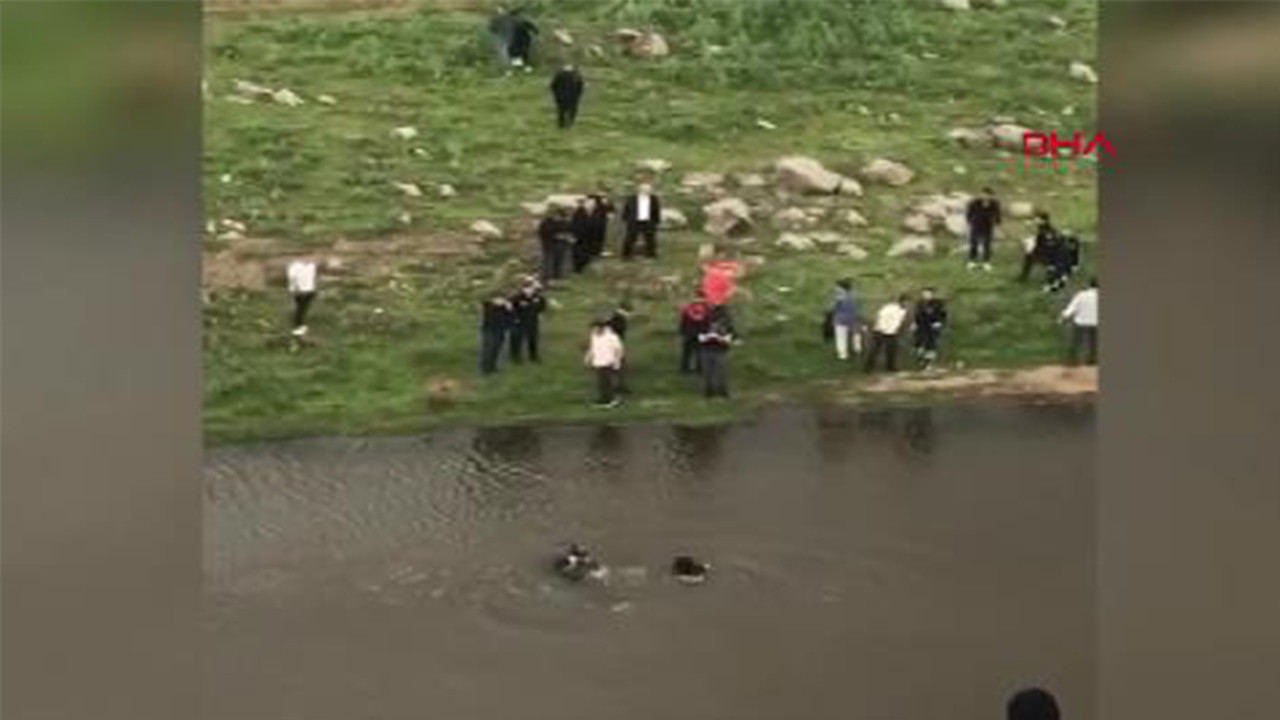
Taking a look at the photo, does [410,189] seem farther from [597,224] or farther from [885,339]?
[885,339]

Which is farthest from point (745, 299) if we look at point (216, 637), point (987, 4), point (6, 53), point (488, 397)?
point (6, 53)

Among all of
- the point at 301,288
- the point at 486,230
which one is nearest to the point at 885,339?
the point at 486,230

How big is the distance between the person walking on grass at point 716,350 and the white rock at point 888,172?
3.49 ft

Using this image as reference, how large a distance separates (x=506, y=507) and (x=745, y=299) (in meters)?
1.67

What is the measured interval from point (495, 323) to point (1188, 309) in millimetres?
3312

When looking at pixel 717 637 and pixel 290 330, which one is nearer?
pixel 717 637

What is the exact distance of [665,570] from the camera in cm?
805

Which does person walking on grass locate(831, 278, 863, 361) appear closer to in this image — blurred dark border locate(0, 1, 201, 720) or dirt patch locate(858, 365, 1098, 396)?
dirt patch locate(858, 365, 1098, 396)

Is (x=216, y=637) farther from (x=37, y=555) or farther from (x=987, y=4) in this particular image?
(x=987, y=4)

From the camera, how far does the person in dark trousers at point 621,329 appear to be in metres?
8.70

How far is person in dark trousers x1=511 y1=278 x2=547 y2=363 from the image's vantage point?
865cm

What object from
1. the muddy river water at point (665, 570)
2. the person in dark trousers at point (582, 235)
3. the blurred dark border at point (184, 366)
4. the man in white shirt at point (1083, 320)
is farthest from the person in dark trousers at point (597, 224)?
the man in white shirt at point (1083, 320)

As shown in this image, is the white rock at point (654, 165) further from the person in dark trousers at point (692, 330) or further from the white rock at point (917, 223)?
the white rock at point (917, 223)

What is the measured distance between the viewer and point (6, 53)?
7.57 meters
